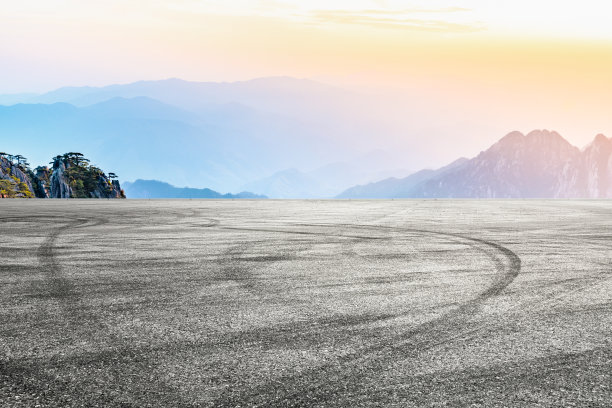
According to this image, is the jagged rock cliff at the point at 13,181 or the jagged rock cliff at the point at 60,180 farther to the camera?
the jagged rock cliff at the point at 60,180

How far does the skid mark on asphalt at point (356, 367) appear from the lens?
389 cm

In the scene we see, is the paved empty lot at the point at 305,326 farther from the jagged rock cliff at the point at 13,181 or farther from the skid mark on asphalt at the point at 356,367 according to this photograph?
the jagged rock cliff at the point at 13,181

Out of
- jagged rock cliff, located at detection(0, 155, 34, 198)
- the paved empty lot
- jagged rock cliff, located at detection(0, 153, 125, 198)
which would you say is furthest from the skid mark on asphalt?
jagged rock cliff, located at detection(0, 155, 34, 198)

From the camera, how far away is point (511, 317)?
6.12 meters

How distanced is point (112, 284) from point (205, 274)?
54.8 inches

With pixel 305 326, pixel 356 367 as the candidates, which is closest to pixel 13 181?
pixel 305 326

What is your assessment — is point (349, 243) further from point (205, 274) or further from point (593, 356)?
point (593, 356)

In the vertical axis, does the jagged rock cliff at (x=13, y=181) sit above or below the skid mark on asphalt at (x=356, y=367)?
above

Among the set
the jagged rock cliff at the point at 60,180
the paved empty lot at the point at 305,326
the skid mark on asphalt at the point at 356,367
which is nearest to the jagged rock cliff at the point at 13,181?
the jagged rock cliff at the point at 60,180

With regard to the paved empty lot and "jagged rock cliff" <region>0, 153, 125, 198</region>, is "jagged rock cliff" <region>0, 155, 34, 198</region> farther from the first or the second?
the paved empty lot

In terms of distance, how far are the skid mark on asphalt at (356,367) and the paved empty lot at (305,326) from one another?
17 millimetres

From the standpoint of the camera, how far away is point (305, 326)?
5723 mm

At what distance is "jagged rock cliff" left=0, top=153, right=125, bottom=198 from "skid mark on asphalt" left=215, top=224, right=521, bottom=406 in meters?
102

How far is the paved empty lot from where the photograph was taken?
4066mm
